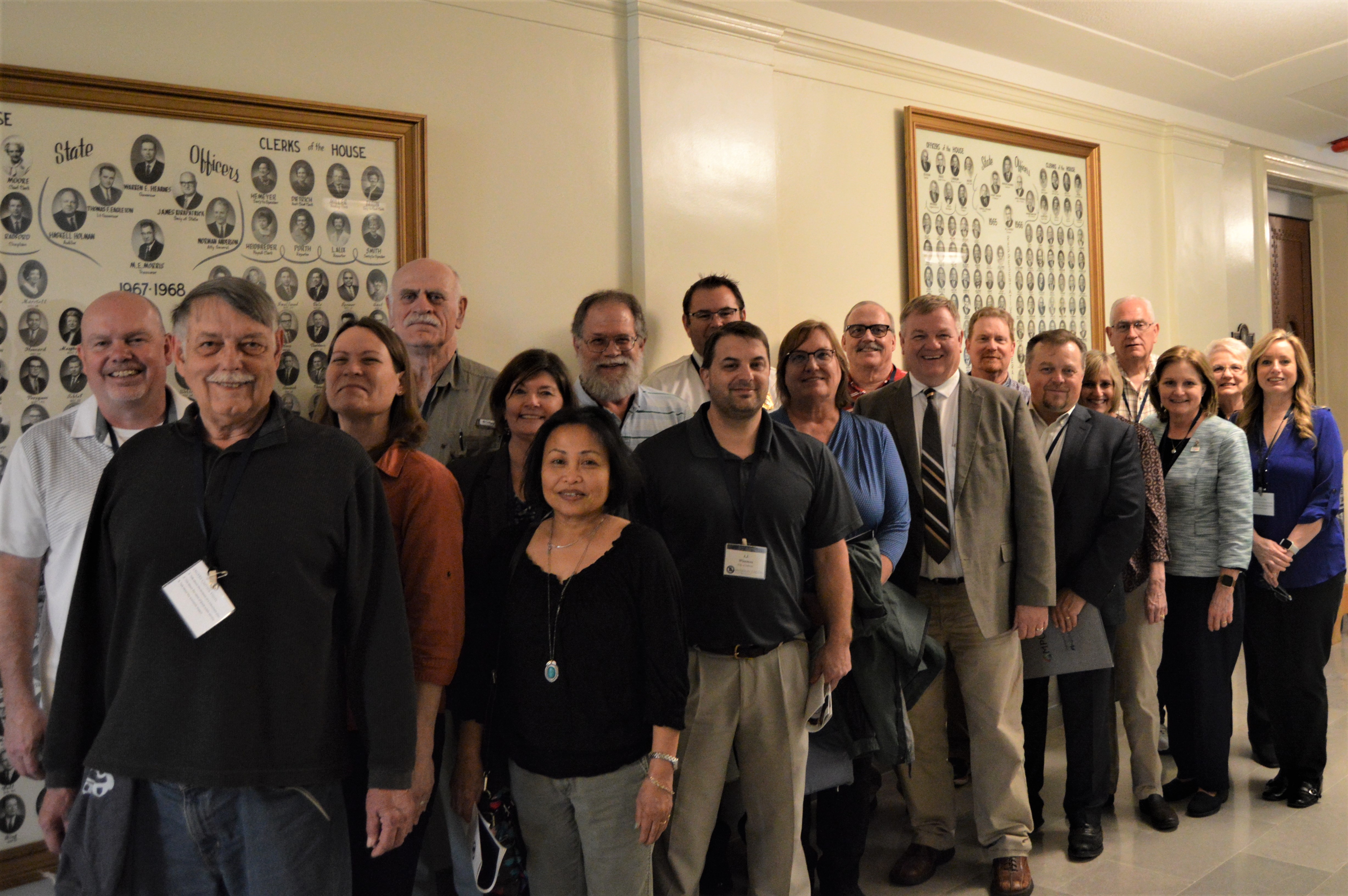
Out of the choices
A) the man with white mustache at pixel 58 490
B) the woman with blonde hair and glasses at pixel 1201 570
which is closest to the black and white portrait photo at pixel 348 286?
the man with white mustache at pixel 58 490

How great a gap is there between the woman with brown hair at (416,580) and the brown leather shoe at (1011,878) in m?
1.88

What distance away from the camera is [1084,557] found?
3414 millimetres

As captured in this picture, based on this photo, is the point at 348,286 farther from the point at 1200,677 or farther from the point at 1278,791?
the point at 1278,791

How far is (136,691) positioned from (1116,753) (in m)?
3.43

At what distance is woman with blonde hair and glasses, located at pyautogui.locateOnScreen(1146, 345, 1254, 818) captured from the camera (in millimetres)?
3691

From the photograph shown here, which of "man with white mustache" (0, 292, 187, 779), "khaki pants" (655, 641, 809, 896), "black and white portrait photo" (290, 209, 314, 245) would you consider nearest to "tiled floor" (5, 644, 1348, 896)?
"khaki pants" (655, 641, 809, 896)

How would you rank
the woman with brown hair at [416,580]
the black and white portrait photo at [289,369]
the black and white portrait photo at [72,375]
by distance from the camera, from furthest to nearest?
1. the black and white portrait photo at [289,369]
2. the black and white portrait photo at [72,375]
3. the woman with brown hair at [416,580]

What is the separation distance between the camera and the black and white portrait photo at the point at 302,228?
11.3 ft

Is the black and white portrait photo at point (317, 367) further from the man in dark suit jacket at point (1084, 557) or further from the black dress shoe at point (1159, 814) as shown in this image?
the black dress shoe at point (1159, 814)

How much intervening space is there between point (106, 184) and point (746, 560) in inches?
92.3

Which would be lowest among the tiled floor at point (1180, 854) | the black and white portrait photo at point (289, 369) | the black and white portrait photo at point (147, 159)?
the tiled floor at point (1180, 854)

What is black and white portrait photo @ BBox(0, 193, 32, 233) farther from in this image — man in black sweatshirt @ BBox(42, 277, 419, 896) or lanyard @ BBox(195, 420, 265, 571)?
lanyard @ BBox(195, 420, 265, 571)

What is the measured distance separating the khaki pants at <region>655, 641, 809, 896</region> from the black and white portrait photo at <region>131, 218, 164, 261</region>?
2.18 metres

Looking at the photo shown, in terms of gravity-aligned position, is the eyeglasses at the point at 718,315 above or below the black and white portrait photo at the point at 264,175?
below
